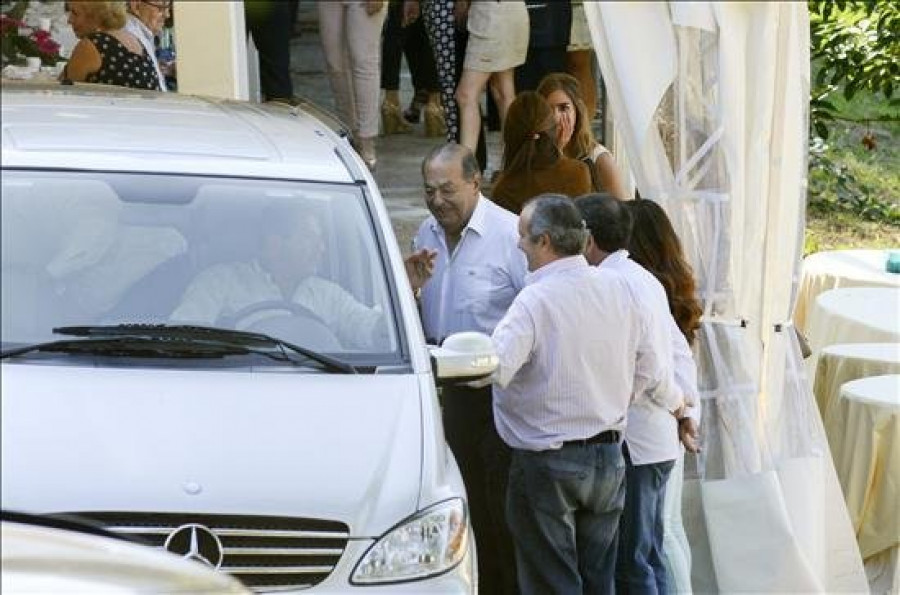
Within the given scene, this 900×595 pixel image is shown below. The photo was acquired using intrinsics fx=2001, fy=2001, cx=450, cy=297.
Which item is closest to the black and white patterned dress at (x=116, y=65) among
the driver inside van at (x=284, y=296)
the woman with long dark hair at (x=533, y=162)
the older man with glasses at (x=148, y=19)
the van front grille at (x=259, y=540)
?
the older man with glasses at (x=148, y=19)

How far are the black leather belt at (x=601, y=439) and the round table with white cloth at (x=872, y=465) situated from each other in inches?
84.4

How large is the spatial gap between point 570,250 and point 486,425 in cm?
105

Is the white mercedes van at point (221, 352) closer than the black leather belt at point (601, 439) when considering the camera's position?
Yes

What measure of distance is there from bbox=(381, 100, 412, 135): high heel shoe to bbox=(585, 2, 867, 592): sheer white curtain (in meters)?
6.88

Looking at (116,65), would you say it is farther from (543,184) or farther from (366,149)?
(366,149)

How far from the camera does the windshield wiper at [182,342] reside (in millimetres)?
6125

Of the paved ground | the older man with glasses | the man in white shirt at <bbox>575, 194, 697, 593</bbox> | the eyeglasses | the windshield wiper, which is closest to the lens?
the windshield wiper

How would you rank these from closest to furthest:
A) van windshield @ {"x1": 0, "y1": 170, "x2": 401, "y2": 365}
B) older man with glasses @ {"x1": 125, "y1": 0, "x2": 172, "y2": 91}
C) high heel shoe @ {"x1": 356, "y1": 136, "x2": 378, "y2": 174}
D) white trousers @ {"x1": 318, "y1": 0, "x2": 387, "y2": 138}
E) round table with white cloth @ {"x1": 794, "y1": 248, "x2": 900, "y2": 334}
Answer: van windshield @ {"x1": 0, "y1": 170, "x2": 401, "y2": 365} → older man with glasses @ {"x1": 125, "y1": 0, "x2": 172, "y2": 91} → round table with white cloth @ {"x1": 794, "y1": 248, "x2": 900, "y2": 334} → white trousers @ {"x1": 318, "y1": 0, "x2": 387, "y2": 138} → high heel shoe @ {"x1": 356, "y1": 136, "x2": 378, "y2": 174}

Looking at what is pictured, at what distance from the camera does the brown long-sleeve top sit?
28.6 ft

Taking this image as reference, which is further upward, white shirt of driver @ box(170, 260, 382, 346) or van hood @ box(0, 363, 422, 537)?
white shirt of driver @ box(170, 260, 382, 346)

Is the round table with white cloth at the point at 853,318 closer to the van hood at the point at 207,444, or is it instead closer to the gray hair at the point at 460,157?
the gray hair at the point at 460,157

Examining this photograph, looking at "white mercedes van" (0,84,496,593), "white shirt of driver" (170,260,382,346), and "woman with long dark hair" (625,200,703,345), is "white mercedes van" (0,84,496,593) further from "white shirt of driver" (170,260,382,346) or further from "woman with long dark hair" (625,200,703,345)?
"woman with long dark hair" (625,200,703,345)

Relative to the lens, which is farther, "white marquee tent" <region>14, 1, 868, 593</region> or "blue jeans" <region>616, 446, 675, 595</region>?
"white marquee tent" <region>14, 1, 868, 593</region>

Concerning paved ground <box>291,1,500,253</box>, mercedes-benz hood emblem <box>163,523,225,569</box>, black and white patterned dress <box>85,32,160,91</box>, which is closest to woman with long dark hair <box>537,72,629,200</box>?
black and white patterned dress <box>85,32,160,91</box>
